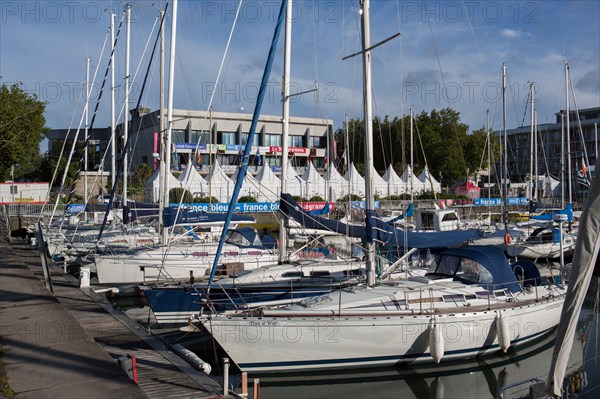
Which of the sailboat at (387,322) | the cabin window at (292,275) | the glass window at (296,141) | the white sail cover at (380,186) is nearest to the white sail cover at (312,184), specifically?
the white sail cover at (380,186)

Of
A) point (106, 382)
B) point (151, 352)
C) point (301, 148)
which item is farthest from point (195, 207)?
point (301, 148)

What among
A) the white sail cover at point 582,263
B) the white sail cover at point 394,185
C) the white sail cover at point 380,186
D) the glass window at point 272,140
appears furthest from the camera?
the glass window at point 272,140

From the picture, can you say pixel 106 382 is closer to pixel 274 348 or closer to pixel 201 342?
pixel 274 348

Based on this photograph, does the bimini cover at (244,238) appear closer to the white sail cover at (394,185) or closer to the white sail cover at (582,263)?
the white sail cover at (582,263)

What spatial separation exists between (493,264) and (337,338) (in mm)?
4754

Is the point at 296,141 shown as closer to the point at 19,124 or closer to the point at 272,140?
the point at 272,140

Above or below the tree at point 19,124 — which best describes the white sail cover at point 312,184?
below

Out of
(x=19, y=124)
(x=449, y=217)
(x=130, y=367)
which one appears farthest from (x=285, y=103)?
(x=19, y=124)

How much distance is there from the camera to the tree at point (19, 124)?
123ft

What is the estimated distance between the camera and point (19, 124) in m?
38.8

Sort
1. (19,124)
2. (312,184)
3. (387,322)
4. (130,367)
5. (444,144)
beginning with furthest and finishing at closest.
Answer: (444,144) → (312,184) → (19,124) → (387,322) → (130,367)

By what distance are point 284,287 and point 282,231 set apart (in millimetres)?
2128

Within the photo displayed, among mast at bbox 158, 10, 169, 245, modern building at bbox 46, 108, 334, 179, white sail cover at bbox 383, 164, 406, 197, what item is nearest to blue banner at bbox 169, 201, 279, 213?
mast at bbox 158, 10, 169, 245

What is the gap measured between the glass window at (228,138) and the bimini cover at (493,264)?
2530 inches
